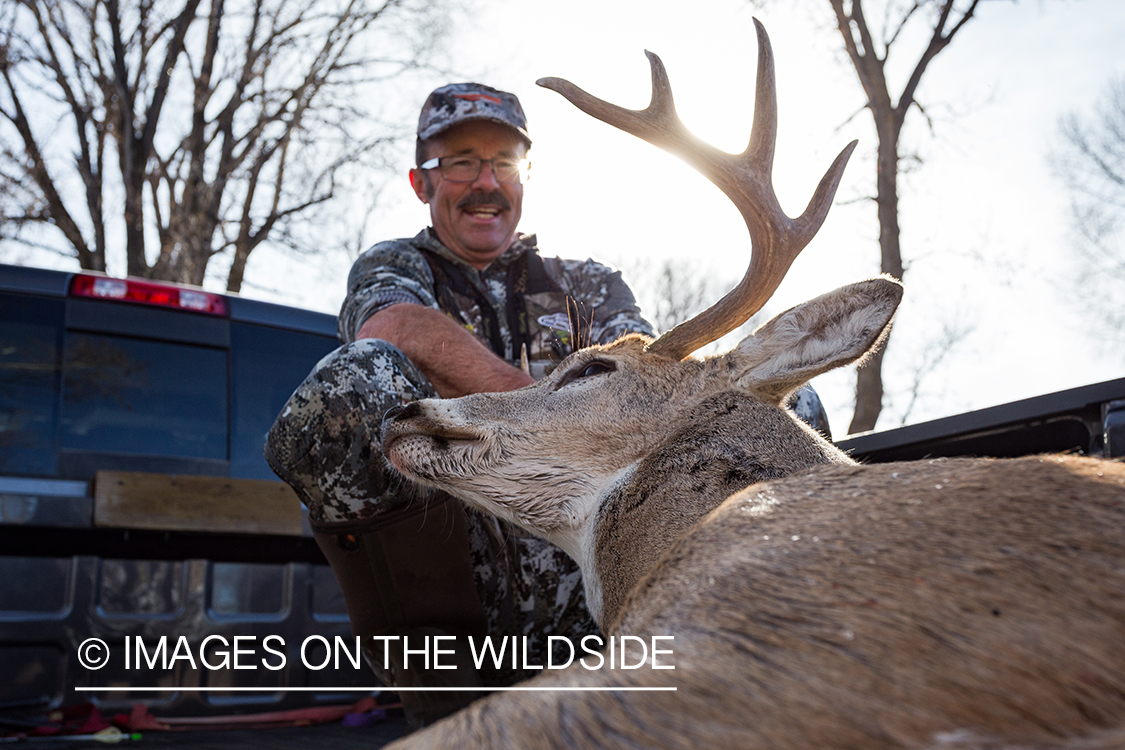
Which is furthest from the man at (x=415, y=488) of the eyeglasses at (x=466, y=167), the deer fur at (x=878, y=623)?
the deer fur at (x=878, y=623)

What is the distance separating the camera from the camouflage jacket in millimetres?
4809

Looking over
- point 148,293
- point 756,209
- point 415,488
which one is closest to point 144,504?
point 148,293

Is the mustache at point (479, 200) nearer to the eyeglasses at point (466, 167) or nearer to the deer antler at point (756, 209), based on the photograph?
the eyeglasses at point (466, 167)

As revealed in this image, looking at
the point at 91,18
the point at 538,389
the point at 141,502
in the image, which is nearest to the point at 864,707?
the point at 538,389

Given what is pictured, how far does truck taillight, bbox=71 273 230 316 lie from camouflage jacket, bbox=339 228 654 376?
77 centimetres

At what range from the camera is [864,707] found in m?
1.37

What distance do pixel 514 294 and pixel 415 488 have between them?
1.71m

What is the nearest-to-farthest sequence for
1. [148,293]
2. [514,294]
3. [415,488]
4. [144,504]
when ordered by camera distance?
[415,488] < [144,504] < [148,293] < [514,294]

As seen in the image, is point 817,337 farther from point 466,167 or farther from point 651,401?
point 466,167

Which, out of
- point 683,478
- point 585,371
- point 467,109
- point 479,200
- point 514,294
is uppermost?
point 467,109

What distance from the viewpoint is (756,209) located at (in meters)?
3.51

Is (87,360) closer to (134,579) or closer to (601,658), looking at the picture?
(134,579)

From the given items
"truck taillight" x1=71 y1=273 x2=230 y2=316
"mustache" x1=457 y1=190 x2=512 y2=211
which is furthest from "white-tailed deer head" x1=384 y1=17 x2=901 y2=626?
"truck taillight" x1=71 y1=273 x2=230 y2=316

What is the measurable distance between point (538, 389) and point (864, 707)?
234 centimetres
